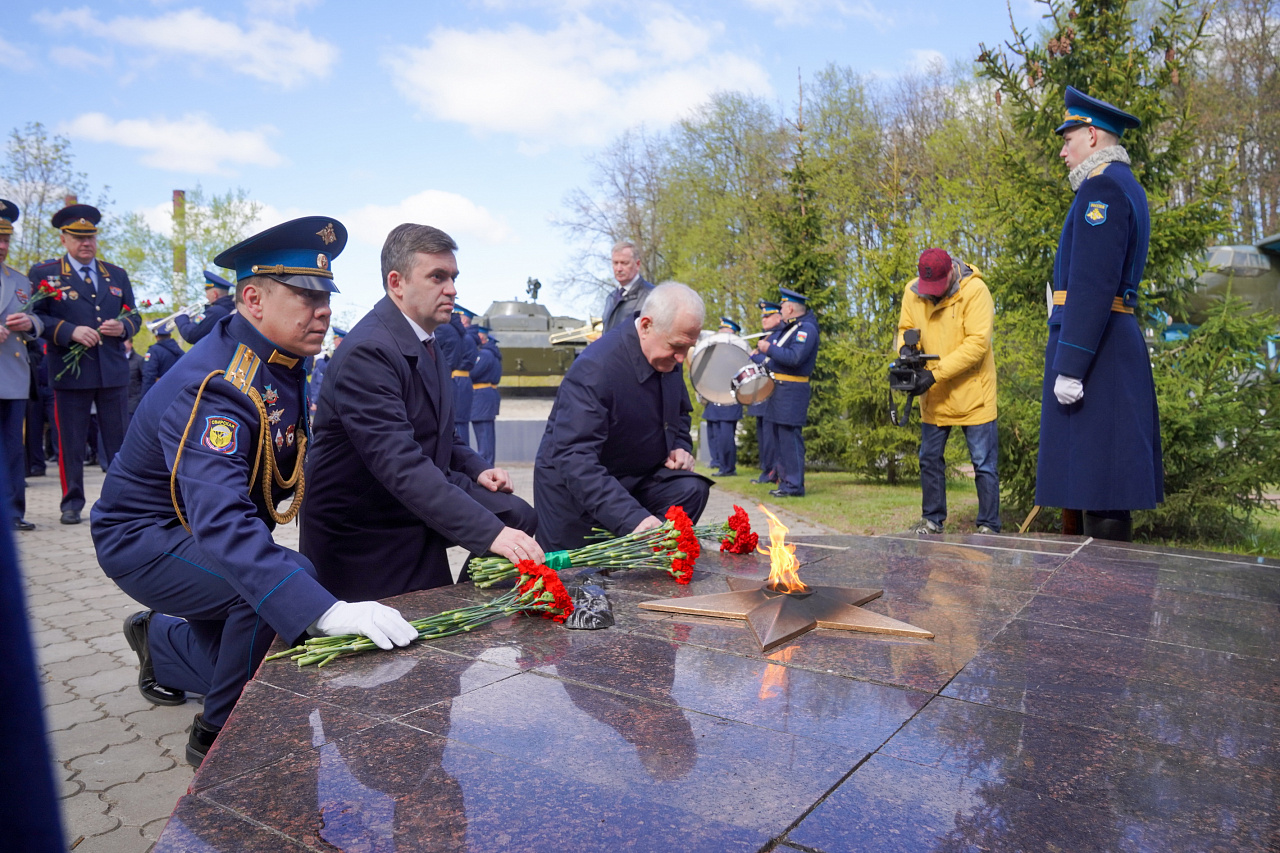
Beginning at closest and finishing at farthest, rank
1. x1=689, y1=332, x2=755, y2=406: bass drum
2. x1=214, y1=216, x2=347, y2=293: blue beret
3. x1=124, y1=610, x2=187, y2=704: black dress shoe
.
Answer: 1. x1=214, y1=216, x2=347, y2=293: blue beret
2. x1=124, y1=610, x2=187, y2=704: black dress shoe
3. x1=689, y1=332, x2=755, y2=406: bass drum

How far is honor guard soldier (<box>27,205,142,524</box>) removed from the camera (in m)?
8.45

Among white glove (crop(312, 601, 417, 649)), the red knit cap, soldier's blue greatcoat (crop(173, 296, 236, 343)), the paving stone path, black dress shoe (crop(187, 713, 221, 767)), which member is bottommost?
the paving stone path

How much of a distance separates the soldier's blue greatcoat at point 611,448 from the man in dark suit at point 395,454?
426 mm

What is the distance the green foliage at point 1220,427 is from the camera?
7.03m

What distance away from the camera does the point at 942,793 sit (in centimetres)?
186

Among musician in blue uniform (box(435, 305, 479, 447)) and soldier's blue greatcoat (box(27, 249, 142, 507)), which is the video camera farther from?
musician in blue uniform (box(435, 305, 479, 447))

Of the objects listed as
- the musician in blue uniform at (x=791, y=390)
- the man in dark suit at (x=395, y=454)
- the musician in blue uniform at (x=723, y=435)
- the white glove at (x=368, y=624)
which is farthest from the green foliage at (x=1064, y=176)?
the white glove at (x=368, y=624)

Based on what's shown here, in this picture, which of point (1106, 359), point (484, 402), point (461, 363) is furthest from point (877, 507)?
point (484, 402)

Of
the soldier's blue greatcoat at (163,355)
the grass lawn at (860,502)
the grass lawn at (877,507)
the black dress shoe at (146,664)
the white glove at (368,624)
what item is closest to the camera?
the white glove at (368,624)

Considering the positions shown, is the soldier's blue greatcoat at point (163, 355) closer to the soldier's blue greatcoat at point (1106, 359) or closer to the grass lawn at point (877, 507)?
the grass lawn at point (877, 507)

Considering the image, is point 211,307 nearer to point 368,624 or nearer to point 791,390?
point 791,390

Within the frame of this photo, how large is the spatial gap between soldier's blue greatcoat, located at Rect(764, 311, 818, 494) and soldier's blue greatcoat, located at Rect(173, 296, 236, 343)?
19.7ft

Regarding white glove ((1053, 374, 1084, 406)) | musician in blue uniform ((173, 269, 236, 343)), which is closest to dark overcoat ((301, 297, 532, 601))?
white glove ((1053, 374, 1084, 406))

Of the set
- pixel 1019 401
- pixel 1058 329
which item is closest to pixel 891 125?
pixel 1019 401
